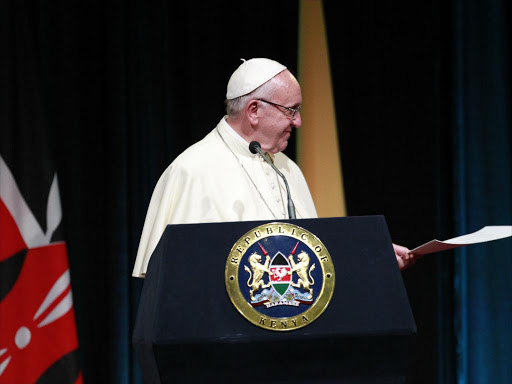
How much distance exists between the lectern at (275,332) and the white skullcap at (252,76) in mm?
1162

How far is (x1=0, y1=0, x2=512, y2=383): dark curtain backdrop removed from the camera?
4.05 meters

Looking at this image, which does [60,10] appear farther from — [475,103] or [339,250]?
[339,250]

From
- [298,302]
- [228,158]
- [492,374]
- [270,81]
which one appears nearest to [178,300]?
[298,302]

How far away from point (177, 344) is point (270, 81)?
4.64 ft

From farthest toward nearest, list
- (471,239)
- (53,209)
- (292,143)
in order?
(292,143), (53,209), (471,239)

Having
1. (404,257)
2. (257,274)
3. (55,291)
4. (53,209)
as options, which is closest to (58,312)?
(55,291)

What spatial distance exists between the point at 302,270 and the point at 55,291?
2.25m

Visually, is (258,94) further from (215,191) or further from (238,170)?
(215,191)

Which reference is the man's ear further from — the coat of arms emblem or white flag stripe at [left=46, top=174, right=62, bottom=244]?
white flag stripe at [left=46, top=174, right=62, bottom=244]

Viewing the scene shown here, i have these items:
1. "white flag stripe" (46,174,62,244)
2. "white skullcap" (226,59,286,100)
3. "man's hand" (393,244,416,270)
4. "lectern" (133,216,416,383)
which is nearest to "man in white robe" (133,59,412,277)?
"white skullcap" (226,59,286,100)

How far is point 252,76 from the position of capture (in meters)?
3.00

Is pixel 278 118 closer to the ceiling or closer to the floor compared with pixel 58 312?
closer to the ceiling

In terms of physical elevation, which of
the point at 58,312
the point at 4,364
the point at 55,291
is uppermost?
the point at 55,291

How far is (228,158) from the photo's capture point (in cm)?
290
